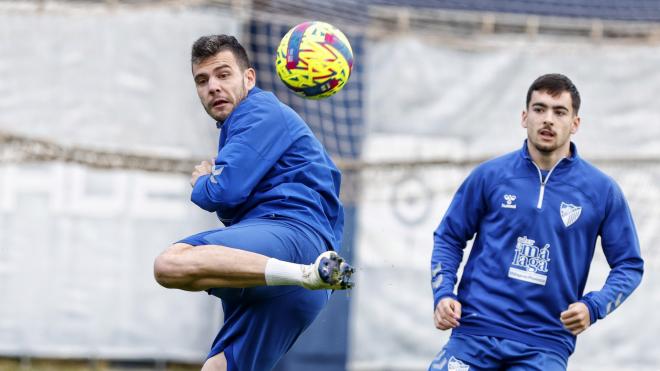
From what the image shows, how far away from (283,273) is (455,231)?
1427mm

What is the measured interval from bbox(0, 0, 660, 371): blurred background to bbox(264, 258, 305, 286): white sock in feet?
21.3

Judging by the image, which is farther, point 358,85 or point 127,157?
point 358,85

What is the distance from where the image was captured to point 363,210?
13539mm

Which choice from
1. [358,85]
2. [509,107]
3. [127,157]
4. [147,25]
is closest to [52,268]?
[127,157]

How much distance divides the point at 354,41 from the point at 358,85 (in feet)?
1.60

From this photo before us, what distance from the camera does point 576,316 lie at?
6.50 m

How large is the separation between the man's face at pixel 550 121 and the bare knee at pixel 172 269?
2139 mm

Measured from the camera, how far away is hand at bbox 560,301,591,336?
6.51 m

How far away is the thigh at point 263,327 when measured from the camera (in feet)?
21.3

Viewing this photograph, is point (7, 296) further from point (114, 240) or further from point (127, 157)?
point (127, 157)

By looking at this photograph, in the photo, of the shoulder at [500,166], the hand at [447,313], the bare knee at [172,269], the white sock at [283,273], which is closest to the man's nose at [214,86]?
the bare knee at [172,269]

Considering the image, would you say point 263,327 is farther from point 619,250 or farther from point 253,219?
point 619,250

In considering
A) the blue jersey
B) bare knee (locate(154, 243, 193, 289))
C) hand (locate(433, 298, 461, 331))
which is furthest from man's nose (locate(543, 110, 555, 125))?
bare knee (locate(154, 243, 193, 289))

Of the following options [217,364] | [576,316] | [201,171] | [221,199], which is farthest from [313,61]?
[576,316]
